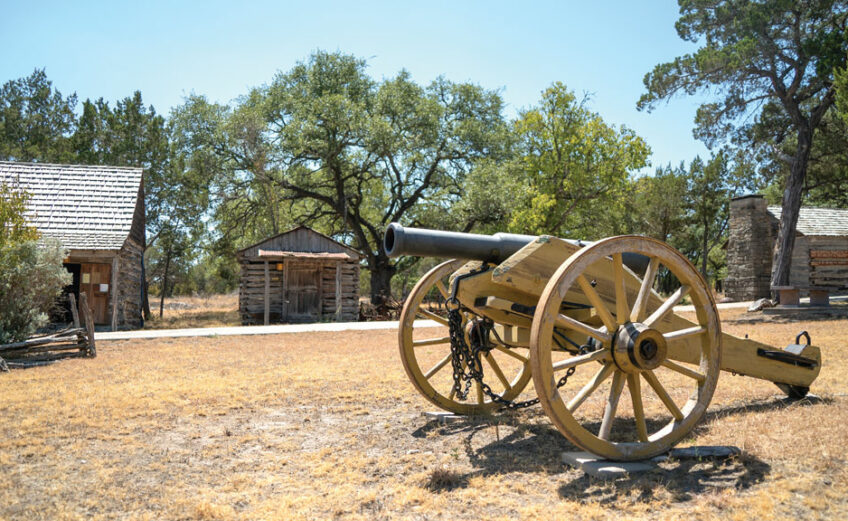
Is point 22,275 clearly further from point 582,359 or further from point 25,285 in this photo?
point 582,359

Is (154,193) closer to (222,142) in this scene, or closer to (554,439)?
(222,142)

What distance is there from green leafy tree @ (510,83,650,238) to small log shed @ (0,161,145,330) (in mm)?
18511

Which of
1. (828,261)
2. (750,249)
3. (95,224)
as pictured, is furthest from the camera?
(750,249)

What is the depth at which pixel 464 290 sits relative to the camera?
4652 mm

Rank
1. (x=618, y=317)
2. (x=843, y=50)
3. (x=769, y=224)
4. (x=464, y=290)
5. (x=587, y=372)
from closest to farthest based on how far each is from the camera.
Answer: (x=618, y=317), (x=464, y=290), (x=587, y=372), (x=843, y=50), (x=769, y=224)

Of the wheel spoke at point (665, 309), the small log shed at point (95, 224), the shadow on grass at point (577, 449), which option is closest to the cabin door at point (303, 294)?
the small log shed at point (95, 224)

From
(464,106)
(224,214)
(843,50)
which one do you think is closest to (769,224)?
(843,50)

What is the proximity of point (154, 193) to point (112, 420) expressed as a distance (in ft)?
84.7

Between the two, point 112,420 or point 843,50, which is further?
point 843,50

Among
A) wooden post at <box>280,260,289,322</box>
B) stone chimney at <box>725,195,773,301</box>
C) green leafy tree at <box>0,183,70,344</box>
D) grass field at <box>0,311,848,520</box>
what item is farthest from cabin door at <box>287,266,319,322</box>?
stone chimney at <box>725,195,773,301</box>

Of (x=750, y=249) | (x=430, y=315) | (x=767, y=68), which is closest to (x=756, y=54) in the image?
(x=767, y=68)

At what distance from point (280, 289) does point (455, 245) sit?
19.2 meters

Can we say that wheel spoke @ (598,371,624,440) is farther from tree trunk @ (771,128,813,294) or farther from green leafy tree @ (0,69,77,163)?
green leafy tree @ (0,69,77,163)

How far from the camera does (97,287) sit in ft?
61.0
